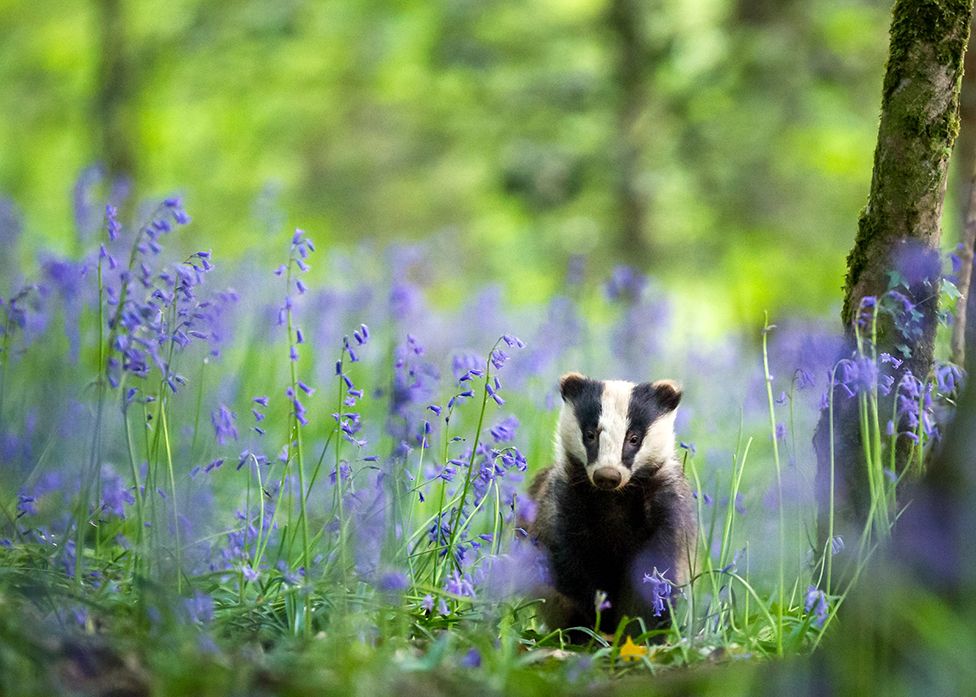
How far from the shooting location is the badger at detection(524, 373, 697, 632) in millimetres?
3703

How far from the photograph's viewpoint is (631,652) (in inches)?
112

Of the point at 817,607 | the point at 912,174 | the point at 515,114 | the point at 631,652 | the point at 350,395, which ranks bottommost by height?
the point at 631,652

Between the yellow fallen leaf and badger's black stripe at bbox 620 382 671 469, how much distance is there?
1019 millimetres

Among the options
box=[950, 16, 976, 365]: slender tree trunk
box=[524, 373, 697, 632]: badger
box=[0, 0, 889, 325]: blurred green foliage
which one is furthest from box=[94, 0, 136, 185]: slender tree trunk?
box=[950, 16, 976, 365]: slender tree trunk

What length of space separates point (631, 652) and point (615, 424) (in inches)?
45.4

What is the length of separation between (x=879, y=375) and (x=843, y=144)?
5.54 metres

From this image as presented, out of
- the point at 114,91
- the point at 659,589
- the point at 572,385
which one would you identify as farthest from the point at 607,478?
the point at 114,91

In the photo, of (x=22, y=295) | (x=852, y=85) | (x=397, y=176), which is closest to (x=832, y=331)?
(x=22, y=295)

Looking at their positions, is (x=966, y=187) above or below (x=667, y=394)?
above

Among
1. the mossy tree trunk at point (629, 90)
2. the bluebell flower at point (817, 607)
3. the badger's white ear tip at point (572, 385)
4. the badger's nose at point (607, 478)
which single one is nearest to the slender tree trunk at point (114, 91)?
the mossy tree trunk at point (629, 90)

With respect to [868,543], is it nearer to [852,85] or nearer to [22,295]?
[22,295]

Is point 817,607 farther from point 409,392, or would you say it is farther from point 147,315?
point 147,315

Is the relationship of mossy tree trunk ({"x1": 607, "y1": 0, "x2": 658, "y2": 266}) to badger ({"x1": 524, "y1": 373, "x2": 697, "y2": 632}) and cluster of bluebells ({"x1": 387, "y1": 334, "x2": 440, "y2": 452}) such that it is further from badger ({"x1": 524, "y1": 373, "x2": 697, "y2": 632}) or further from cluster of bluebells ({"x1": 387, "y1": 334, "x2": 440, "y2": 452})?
cluster of bluebells ({"x1": 387, "y1": 334, "x2": 440, "y2": 452})

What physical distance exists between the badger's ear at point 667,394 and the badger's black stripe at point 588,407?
0.64ft
